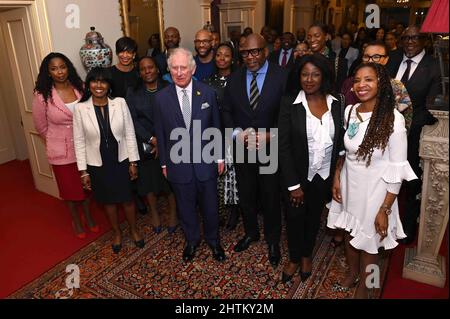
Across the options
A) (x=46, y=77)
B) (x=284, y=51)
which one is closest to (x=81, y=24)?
(x=46, y=77)

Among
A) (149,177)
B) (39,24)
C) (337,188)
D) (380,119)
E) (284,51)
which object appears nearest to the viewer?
(380,119)

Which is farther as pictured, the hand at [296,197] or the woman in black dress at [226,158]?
the woman in black dress at [226,158]

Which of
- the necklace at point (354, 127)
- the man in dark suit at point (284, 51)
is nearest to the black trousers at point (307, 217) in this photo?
the necklace at point (354, 127)

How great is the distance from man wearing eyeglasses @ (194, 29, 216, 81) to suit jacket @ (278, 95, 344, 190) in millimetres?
1530

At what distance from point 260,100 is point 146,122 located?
1205mm

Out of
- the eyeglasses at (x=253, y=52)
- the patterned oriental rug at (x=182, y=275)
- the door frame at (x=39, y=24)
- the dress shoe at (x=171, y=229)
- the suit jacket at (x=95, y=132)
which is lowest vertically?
the patterned oriental rug at (x=182, y=275)

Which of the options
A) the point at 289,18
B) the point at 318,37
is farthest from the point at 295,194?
the point at 289,18

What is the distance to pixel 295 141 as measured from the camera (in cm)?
258

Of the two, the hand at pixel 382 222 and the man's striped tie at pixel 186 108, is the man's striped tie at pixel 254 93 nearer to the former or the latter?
the man's striped tie at pixel 186 108

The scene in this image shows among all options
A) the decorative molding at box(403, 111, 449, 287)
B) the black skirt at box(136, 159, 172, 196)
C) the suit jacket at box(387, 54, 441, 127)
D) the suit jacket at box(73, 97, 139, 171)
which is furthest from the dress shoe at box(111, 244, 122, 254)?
the suit jacket at box(387, 54, 441, 127)

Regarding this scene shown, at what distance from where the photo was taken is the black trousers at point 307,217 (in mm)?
2676

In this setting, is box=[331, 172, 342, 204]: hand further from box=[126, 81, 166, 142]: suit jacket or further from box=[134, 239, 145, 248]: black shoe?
box=[134, 239, 145, 248]: black shoe

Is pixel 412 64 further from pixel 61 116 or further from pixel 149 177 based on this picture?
pixel 61 116

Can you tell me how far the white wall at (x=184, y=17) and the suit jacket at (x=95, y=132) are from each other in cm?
343
